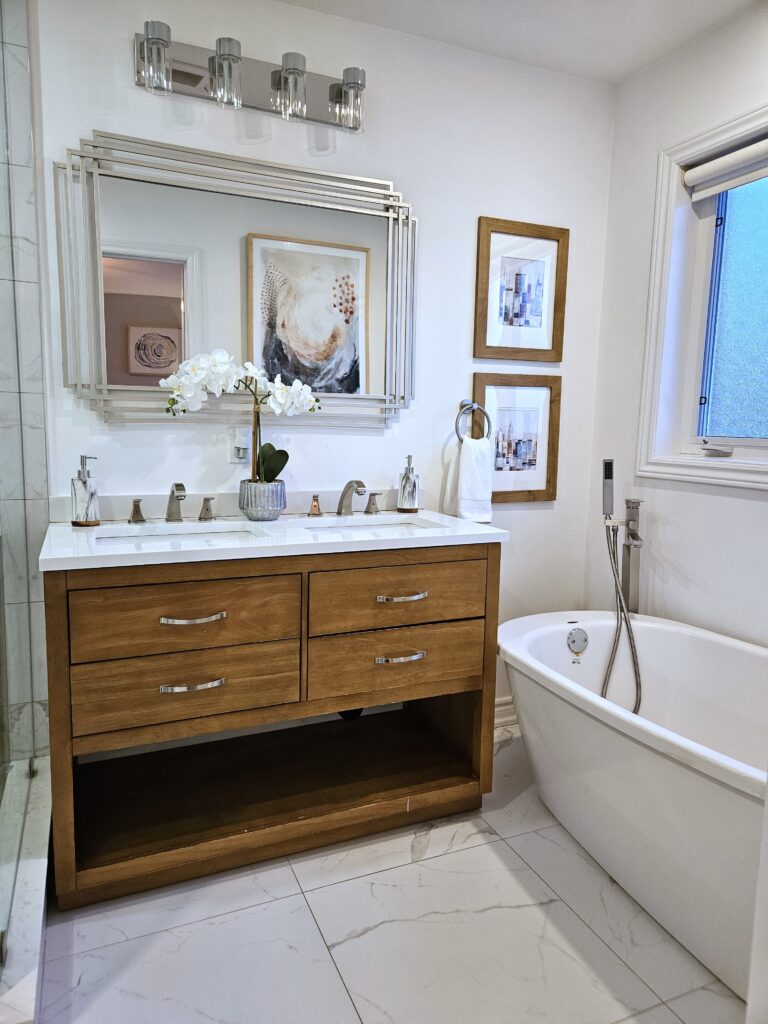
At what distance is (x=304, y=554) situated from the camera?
1.70 meters

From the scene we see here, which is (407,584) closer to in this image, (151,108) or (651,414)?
(651,414)

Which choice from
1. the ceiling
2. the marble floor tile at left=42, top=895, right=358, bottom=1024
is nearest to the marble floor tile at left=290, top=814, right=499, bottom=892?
the marble floor tile at left=42, top=895, right=358, bottom=1024

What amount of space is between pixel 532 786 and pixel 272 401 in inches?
58.0

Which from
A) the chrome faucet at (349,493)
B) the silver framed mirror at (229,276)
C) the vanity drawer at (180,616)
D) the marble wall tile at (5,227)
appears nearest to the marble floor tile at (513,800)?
the vanity drawer at (180,616)

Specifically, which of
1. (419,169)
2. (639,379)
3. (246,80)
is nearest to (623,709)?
(639,379)

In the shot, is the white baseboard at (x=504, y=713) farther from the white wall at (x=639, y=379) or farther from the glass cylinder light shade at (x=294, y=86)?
the glass cylinder light shade at (x=294, y=86)

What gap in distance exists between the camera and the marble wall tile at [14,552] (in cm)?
169

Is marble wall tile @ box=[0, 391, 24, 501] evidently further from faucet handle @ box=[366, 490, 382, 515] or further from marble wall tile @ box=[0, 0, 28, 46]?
faucet handle @ box=[366, 490, 382, 515]

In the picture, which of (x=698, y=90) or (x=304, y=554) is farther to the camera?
(x=698, y=90)

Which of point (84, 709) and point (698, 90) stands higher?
point (698, 90)

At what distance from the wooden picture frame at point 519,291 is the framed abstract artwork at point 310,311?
453 millimetres

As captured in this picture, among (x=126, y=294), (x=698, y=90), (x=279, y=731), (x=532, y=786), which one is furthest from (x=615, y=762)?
(x=698, y=90)

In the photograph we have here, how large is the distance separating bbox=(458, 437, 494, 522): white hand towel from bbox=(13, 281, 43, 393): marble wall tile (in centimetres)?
131

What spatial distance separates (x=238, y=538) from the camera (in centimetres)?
178
